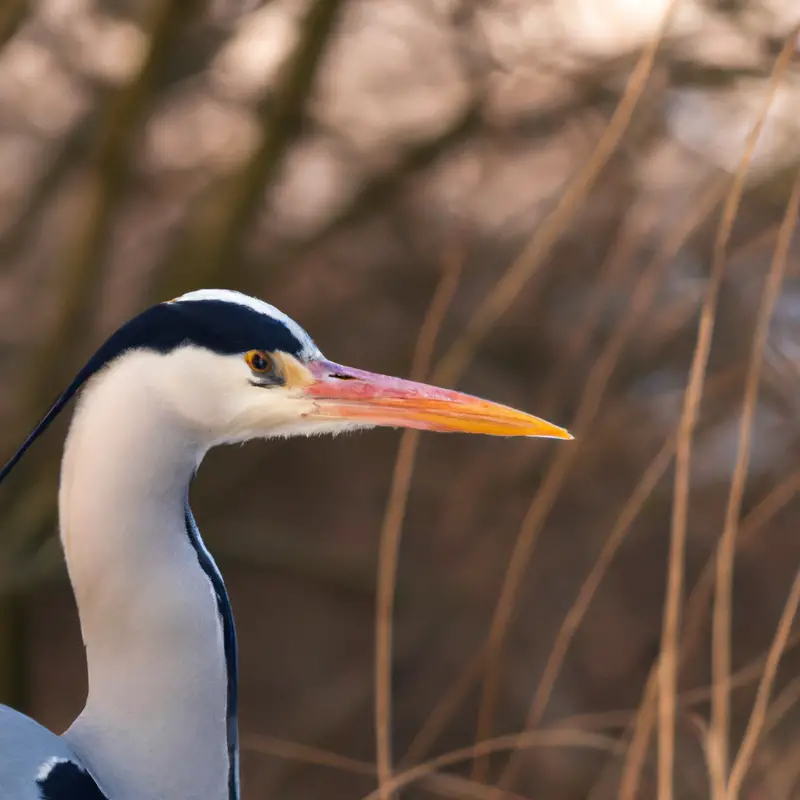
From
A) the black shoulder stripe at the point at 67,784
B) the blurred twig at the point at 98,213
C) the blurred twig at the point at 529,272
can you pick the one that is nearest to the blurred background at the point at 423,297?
the blurred twig at the point at 98,213

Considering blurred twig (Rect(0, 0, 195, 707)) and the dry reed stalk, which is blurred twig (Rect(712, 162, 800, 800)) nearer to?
the dry reed stalk

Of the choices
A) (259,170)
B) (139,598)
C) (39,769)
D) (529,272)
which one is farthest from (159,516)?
(259,170)

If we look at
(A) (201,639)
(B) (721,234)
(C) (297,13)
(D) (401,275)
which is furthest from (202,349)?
(D) (401,275)

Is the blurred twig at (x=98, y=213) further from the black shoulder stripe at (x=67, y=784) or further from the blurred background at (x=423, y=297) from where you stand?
the black shoulder stripe at (x=67, y=784)

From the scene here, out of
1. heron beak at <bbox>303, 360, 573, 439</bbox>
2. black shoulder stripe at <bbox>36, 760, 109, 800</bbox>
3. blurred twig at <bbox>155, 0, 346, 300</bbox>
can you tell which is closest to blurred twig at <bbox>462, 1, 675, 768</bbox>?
heron beak at <bbox>303, 360, 573, 439</bbox>

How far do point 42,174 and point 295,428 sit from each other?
5.45ft

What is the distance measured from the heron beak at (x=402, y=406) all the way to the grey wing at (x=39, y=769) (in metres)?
0.27

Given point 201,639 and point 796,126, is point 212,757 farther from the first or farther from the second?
point 796,126

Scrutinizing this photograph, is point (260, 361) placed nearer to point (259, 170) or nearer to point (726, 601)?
point (726, 601)

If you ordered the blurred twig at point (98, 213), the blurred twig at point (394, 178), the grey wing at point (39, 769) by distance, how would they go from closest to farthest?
the grey wing at point (39, 769) → the blurred twig at point (98, 213) → the blurred twig at point (394, 178)

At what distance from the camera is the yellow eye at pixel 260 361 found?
0.77 m

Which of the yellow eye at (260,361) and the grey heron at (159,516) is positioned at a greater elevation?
the yellow eye at (260,361)

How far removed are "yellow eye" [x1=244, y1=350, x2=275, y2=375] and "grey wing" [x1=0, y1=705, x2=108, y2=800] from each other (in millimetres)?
273

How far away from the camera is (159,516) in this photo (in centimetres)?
75
